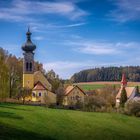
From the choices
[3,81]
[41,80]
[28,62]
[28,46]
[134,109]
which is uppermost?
[28,46]

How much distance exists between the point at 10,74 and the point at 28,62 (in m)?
3.91

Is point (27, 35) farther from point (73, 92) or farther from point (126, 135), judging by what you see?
point (126, 135)

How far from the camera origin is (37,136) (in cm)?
2250

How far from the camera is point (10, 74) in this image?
196 ft

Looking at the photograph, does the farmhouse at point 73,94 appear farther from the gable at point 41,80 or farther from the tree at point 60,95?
the gable at point 41,80

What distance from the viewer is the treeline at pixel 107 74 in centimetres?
13262

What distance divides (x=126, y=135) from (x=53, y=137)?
6.48 meters

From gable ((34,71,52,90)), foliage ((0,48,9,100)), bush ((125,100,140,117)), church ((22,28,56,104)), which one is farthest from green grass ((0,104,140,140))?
gable ((34,71,52,90))

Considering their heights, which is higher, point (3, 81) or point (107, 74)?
point (107, 74)

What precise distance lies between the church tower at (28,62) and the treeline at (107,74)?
225 feet

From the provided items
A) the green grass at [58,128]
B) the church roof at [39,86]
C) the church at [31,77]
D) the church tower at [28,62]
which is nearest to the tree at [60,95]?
the church at [31,77]

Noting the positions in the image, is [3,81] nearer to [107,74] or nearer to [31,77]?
[31,77]

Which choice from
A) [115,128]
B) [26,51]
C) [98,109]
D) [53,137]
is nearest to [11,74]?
Answer: [26,51]

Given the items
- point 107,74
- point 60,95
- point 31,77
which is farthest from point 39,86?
point 107,74
